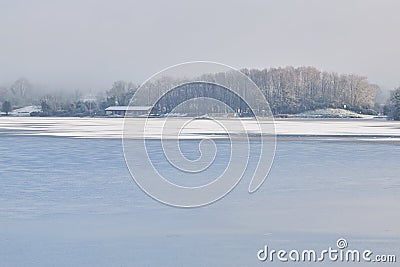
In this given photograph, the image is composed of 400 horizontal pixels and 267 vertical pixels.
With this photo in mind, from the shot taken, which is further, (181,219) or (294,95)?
(294,95)

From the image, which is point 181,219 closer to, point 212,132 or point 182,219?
point 182,219

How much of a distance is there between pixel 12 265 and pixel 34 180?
196 inches

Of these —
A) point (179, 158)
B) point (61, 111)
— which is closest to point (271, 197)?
point (179, 158)

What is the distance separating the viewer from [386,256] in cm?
457

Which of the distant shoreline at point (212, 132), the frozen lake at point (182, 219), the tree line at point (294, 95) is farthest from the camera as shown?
the tree line at point (294, 95)

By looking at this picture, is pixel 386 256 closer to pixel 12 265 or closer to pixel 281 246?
pixel 281 246

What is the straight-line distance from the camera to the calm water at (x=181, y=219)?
15.5ft

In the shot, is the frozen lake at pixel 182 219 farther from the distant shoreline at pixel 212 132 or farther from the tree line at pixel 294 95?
the tree line at pixel 294 95

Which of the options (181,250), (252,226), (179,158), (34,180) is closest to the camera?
(181,250)

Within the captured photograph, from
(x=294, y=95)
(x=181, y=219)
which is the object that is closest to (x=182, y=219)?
(x=181, y=219)

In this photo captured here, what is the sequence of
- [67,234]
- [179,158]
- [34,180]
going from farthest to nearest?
[179,158] → [34,180] → [67,234]

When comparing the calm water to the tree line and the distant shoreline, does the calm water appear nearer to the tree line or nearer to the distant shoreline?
the distant shoreline

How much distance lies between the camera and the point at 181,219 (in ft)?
20.4

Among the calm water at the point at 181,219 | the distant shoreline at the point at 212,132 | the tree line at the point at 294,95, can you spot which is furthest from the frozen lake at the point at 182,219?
the tree line at the point at 294,95
